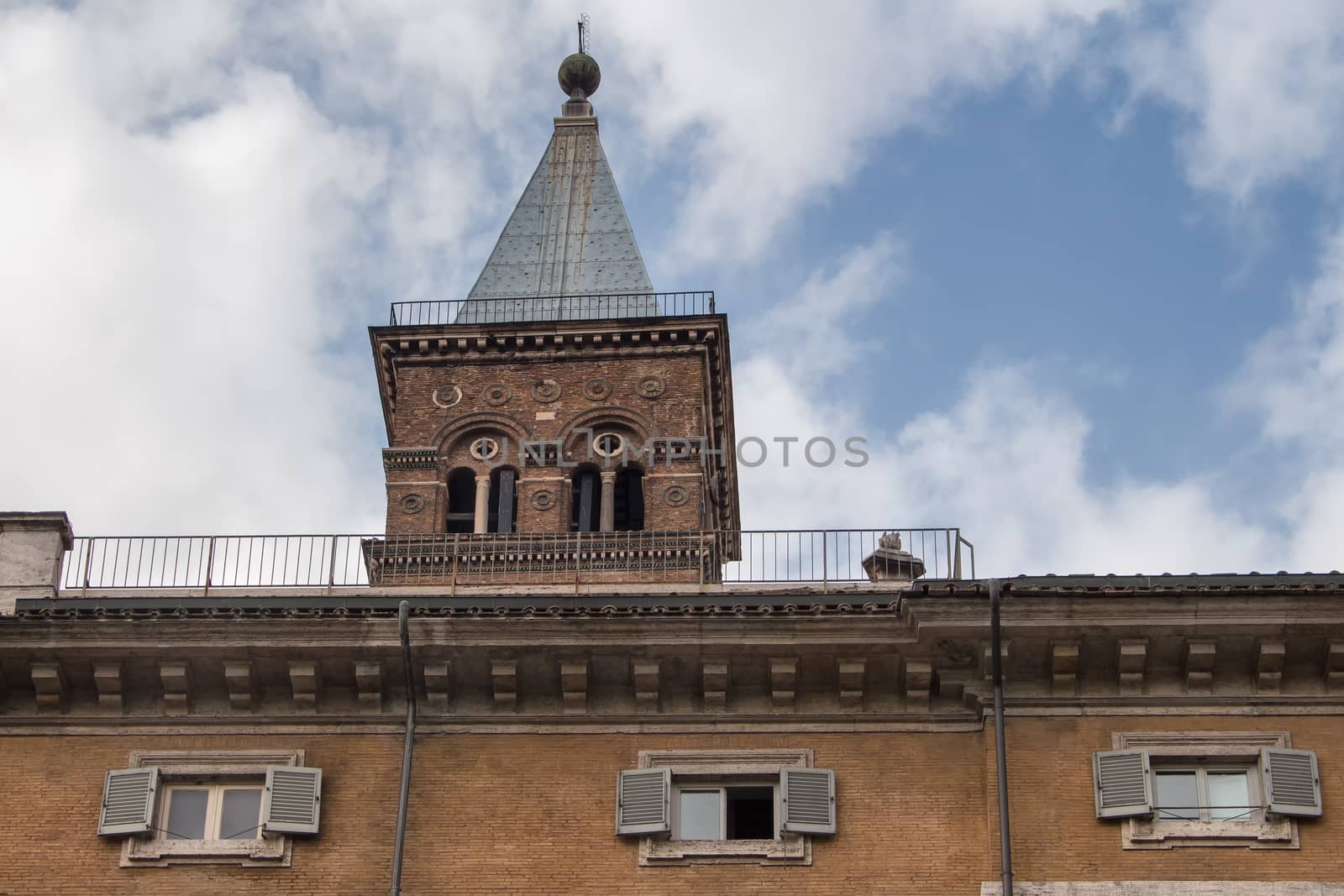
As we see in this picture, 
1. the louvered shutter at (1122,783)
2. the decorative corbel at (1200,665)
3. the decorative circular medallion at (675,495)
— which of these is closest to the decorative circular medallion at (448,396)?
the decorative circular medallion at (675,495)

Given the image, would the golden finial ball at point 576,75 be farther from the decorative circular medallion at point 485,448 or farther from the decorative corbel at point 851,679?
the decorative corbel at point 851,679

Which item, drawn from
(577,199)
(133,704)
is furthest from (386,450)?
(133,704)

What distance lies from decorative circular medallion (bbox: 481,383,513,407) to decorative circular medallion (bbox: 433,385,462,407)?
25.0 inches

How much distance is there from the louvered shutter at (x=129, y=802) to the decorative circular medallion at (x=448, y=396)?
40.6 m

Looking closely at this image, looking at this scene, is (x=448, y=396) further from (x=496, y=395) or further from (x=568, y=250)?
(x=568, y=250)

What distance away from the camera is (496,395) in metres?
60.8

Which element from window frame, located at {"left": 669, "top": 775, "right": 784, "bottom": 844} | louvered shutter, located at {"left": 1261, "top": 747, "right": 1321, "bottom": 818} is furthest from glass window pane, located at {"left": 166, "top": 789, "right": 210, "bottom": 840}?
louvered shutter, located at {"left": 1261, "top": 747, "right": 1321, "bottom": 818}

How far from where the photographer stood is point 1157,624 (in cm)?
1992

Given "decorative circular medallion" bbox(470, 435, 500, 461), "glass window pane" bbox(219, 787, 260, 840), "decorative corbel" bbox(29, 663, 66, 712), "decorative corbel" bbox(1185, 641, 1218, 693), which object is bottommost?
"glass window pane" bbox(219, 787, 260, 840)

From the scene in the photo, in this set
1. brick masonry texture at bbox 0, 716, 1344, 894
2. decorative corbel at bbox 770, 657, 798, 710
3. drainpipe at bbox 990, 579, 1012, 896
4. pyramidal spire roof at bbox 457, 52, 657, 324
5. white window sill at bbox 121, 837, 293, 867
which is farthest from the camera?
pyramidal spire roof at bbox 457, 52, 657, 324

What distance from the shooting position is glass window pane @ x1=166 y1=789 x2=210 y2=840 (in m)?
20.1

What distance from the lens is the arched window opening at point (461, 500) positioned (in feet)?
192

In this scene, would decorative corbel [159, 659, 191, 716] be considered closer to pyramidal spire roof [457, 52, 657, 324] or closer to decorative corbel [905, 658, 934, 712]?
decorative corbel [905, 658, 934, 712]

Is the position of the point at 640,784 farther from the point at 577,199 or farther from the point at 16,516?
the point at 577,199
